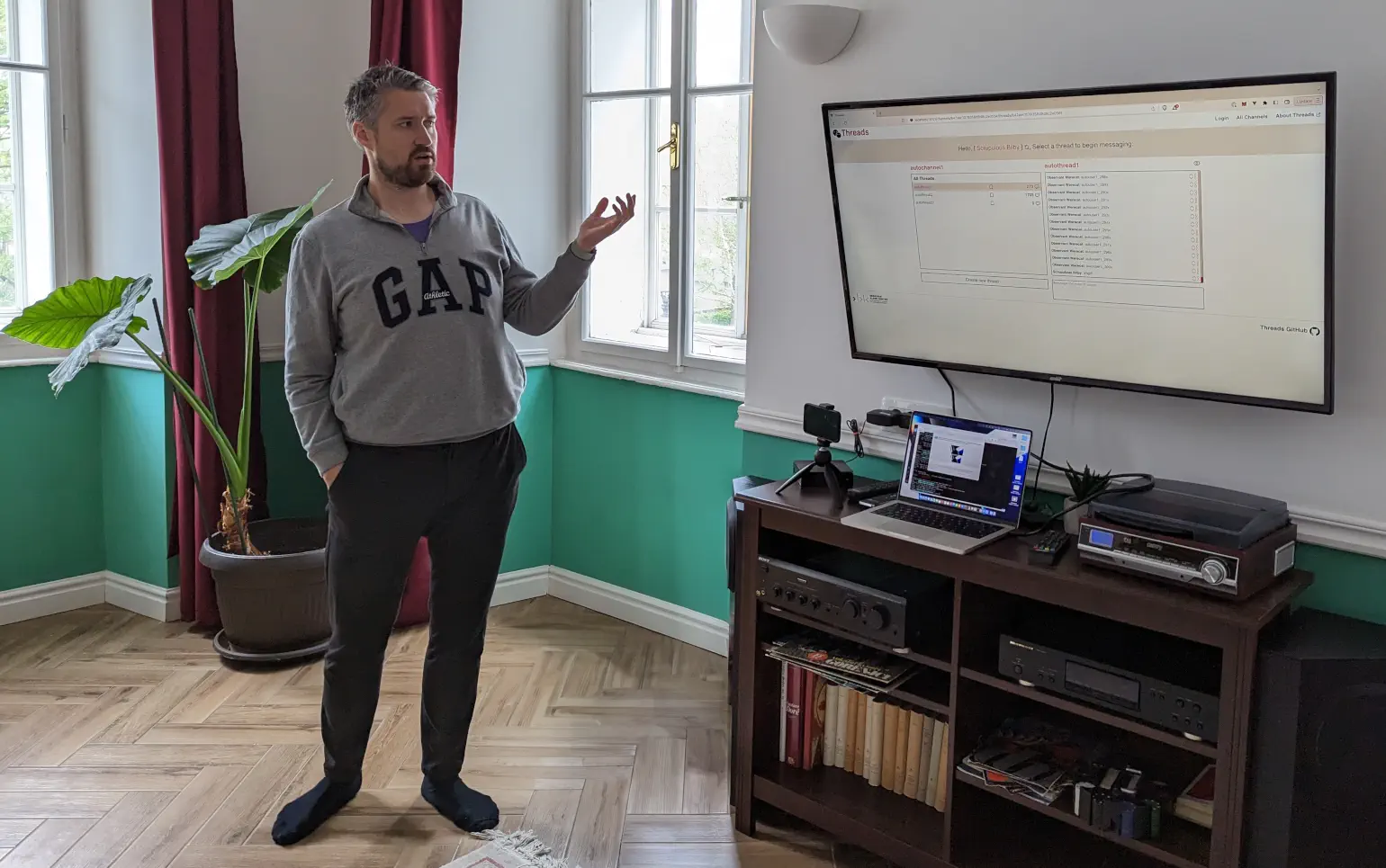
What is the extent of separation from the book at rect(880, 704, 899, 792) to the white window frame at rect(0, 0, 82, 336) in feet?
9.45

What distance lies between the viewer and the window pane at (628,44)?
385 cm

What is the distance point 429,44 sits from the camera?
368 centimetres

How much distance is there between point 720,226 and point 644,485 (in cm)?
85

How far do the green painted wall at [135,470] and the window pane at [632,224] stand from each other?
139cm

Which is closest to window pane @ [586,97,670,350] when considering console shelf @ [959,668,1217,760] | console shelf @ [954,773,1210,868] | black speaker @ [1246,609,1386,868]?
console shelf @ [959,668,1217,760]

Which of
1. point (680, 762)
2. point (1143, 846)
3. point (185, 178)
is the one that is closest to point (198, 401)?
point (185, 178)

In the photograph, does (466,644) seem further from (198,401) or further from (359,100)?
(198,401)

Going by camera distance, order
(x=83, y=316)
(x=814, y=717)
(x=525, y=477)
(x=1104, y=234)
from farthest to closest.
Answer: (x=525, y=477) → (x=83, y=316) → (x=814, y=717) → (x=1104, y=234)

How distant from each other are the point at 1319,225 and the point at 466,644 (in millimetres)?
1800

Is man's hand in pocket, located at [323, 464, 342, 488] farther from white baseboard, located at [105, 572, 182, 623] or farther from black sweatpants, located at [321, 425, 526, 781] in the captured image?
white baseboard, located at [105, 572, 182, 623]

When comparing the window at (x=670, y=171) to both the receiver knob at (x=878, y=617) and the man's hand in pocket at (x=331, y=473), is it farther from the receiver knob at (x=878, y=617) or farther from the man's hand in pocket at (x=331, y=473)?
the man's hand in pocket at (x=331, y=473)

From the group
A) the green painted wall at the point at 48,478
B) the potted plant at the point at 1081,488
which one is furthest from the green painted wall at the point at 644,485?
the green painted wall at the point at 48,478

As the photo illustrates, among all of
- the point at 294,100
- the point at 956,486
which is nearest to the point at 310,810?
the point at 956,486

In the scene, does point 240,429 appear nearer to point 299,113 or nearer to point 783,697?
point 299,113
